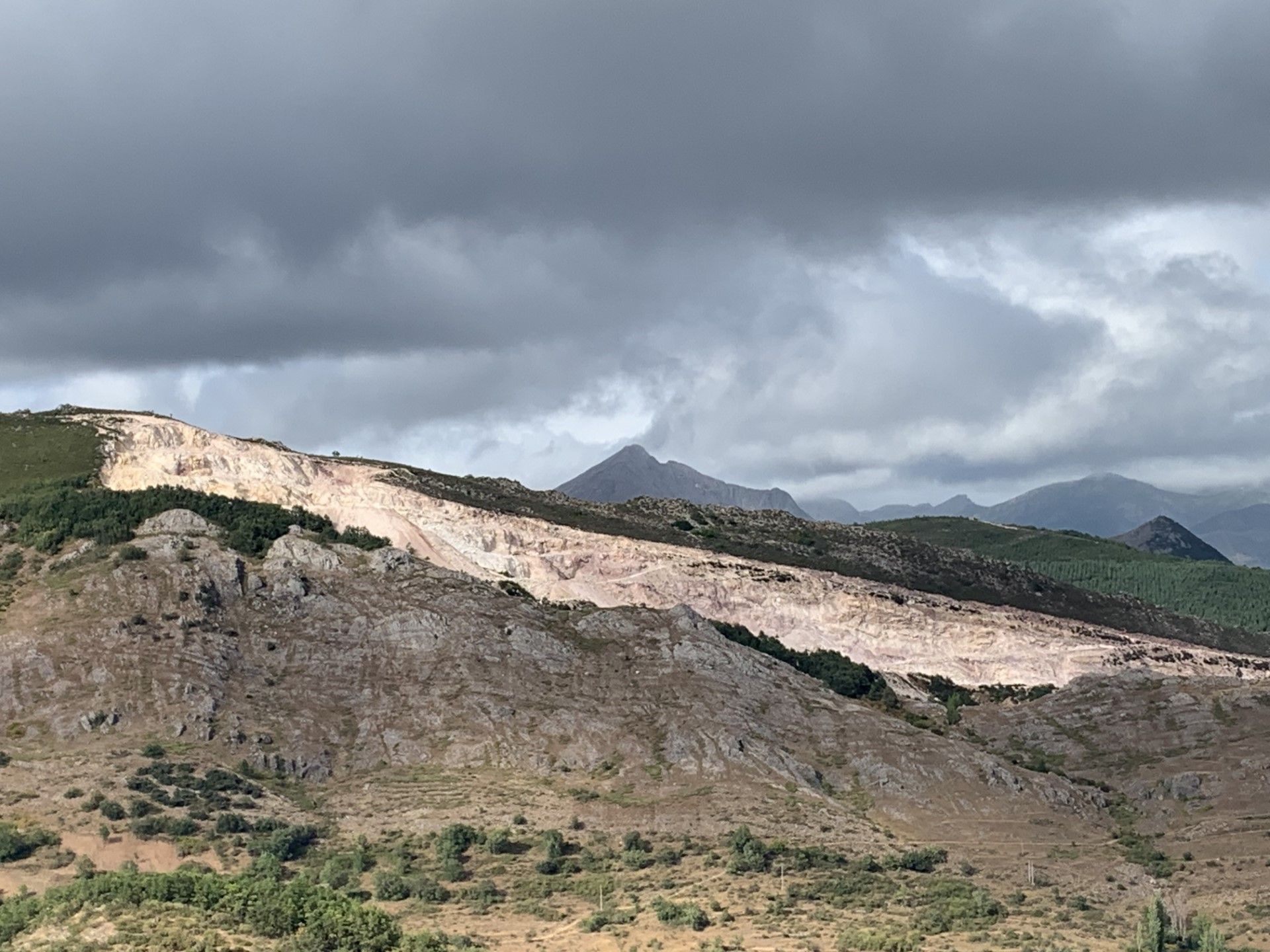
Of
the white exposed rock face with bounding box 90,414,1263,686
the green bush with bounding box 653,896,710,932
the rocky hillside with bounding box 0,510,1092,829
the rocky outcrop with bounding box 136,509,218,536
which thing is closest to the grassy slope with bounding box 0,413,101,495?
the white exposed rock face with bounding box 90,414,1263,686

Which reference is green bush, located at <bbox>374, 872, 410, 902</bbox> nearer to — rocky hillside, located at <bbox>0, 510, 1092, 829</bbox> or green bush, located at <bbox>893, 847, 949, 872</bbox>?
rocky hillside, located at <bbox>0, 510, 1092, 829</bbox>

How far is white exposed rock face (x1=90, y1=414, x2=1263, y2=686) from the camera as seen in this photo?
111875 mm

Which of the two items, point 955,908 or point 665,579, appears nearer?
point 955,908

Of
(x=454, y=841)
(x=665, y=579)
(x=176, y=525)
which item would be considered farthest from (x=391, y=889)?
(x=665, y=579)

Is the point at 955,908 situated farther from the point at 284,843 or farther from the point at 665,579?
the point at 665,579

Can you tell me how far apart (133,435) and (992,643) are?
6489 cm

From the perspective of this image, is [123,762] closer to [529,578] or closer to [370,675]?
[370,675]

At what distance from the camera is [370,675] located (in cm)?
8525

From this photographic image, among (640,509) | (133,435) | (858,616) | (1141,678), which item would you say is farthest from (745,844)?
(640,509)

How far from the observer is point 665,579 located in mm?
114875

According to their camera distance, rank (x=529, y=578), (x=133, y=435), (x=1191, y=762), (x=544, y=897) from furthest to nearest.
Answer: (x=133, y=435) → (x=529, y=578) → (x=1191, y=762) → (x=544, y=897)

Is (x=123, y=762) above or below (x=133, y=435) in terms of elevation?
below

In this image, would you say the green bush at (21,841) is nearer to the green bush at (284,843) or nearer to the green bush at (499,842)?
the green bush at (284,843)

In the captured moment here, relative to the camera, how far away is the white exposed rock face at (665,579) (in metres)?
112
